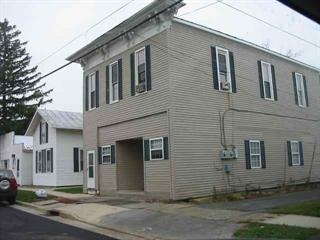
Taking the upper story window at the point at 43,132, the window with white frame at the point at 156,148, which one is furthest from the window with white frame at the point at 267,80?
the upper story window at the point at 43,132

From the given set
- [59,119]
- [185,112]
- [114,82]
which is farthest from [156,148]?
[59,119]

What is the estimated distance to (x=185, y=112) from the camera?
18.0 meters

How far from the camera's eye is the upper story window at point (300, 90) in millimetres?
25625

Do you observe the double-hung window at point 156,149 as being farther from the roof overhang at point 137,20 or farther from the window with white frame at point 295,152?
the window with white frame at point 295,152

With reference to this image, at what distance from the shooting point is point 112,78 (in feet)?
71.2

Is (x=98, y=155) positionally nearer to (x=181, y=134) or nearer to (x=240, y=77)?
(x=181, y=134)

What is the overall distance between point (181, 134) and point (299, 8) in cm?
940

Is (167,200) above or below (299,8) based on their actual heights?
below

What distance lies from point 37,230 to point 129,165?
961 centimetres

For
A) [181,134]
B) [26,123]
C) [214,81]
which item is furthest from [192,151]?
[26,123]

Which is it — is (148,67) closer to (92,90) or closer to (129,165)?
(129,165)

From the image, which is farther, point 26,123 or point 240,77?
point 26,123

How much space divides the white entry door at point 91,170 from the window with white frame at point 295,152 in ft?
35.9

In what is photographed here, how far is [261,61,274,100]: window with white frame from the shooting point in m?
22.8
